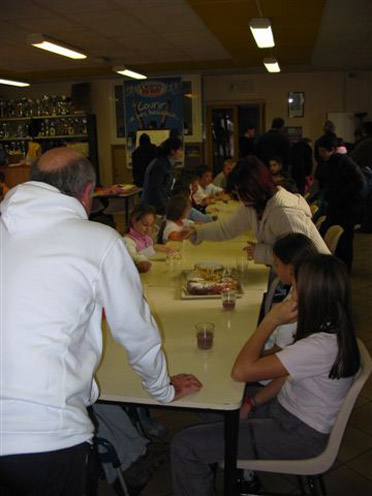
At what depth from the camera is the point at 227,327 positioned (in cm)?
235

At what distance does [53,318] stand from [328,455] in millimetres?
1085

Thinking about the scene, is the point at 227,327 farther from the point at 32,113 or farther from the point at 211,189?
the point at 32,113

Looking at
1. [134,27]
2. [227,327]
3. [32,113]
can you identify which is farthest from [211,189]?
[32,113]

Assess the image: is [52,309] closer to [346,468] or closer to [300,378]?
[300,378]

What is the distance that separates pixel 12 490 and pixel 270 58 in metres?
8.28

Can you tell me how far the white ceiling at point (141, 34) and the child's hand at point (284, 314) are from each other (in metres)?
3.99

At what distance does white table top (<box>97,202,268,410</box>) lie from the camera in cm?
175

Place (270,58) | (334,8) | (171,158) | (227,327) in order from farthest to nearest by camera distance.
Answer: (270,58) < (171,158) < (334,8) < (227,327)

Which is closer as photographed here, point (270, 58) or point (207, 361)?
point (207, 361)

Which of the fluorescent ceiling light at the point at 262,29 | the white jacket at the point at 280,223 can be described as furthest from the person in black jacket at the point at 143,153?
the white jacket at the point at 280,223

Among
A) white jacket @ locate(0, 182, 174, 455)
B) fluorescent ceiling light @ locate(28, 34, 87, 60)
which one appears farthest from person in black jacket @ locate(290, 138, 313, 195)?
white jacket @ locate(0, 182, 174, 455)

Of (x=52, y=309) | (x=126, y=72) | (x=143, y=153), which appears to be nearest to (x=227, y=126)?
(x=126, y=72)

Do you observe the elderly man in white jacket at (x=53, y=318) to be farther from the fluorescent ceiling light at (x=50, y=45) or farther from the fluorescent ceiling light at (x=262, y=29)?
the fluorescent ceiling light at (x=50, y=45)

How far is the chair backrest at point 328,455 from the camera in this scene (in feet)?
5.58
